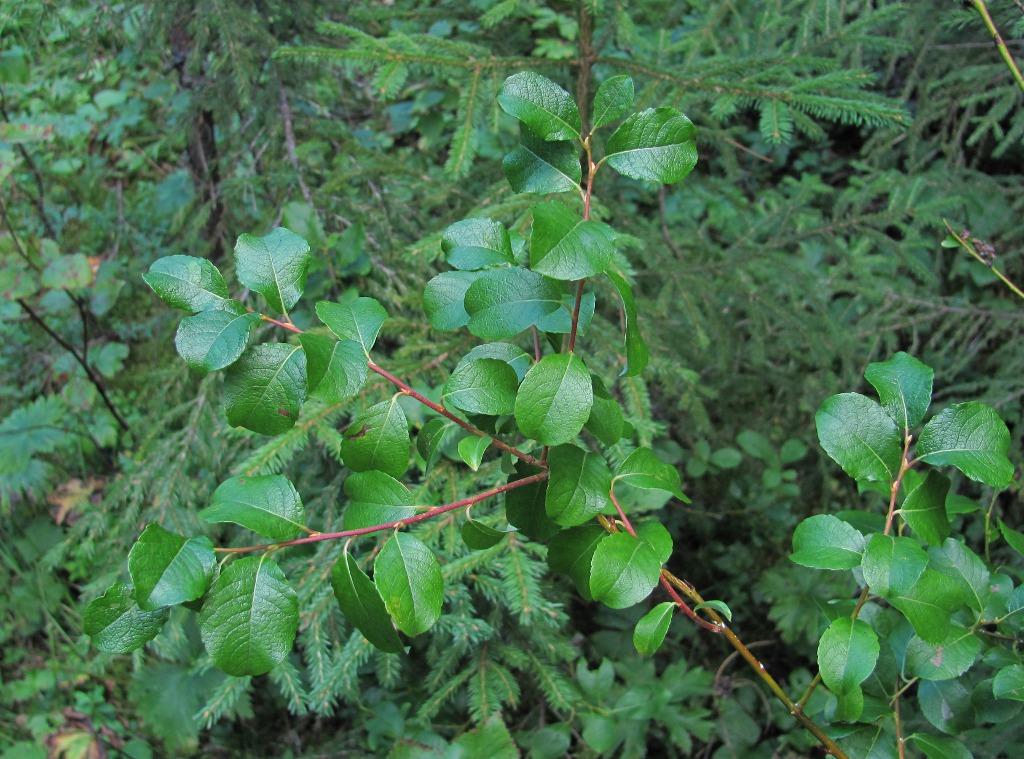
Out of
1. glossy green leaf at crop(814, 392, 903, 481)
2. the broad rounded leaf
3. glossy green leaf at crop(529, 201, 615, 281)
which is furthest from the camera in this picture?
glossy green leaf at crop(814, 392, 903, 481)

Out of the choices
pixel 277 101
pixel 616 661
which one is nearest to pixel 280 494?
pixel 616 661

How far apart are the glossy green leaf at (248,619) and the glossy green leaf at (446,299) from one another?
0.97 ft

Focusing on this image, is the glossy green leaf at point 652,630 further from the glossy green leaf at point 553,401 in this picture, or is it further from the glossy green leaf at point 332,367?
the glossy green leaf at point 332,367

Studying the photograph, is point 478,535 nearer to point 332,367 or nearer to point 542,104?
point 332,367

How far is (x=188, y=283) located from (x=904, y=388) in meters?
0.75

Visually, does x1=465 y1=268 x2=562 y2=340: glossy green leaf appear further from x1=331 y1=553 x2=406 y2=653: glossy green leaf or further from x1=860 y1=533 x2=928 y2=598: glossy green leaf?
x1=860 y1=533 x2=928 y2=598: glossy green leaf

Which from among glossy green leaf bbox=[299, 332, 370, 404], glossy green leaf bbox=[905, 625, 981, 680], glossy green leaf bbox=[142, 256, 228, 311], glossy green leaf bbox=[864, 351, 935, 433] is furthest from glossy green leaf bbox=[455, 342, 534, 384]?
glossy green leaf bbox=[905, 625, 981, 680]

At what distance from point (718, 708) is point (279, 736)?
4.20 feet

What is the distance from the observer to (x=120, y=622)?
0.61 metres

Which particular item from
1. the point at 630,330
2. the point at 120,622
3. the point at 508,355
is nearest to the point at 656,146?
the point at 630,330

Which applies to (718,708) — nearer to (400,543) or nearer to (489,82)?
(400,543)

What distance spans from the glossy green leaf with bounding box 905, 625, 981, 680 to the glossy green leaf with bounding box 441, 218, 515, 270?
26.2 inches

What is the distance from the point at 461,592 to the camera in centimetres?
144

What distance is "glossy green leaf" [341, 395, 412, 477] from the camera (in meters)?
0.72
